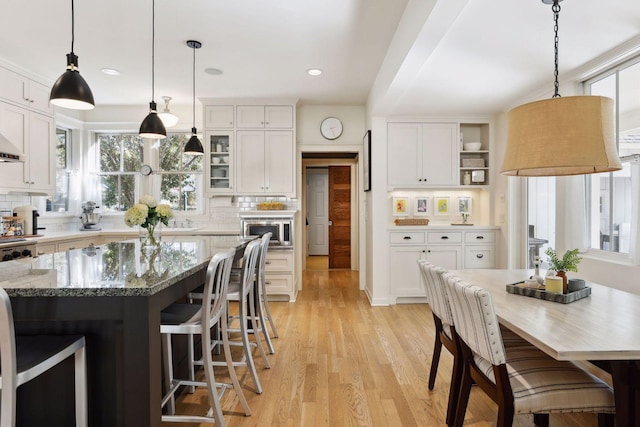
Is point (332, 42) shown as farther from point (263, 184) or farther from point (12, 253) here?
point (12, 253)

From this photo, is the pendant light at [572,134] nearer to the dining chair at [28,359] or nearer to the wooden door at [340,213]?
the dining chair at [28,359]

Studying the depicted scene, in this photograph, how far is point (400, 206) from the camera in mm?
5078

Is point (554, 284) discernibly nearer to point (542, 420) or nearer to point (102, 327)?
point (542, 420)

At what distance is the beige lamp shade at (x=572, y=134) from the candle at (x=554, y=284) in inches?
24.0

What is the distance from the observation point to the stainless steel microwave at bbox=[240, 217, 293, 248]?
15.5ft

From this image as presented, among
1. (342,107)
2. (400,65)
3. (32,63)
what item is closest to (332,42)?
(400,65)

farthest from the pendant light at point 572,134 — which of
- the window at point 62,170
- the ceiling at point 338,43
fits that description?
the window at point 62,170

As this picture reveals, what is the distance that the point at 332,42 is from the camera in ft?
10.8

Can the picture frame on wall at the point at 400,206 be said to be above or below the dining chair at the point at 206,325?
above

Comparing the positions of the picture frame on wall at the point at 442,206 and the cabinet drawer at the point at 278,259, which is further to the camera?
the picture frame on wall at the point at 442,206

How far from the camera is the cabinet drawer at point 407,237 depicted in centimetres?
467

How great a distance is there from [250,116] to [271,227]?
159 cm

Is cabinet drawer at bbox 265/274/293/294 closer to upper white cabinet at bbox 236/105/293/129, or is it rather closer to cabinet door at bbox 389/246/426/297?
cabinet door at bbox 389/246/426/297

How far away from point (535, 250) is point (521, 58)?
7.27 ft
